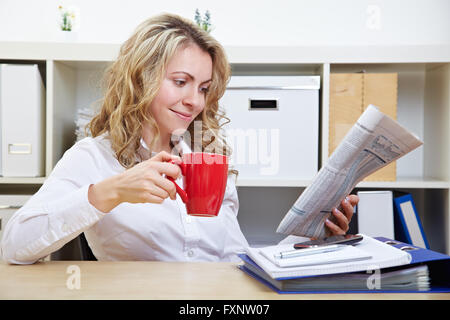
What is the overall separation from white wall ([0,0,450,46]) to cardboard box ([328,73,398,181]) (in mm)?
378

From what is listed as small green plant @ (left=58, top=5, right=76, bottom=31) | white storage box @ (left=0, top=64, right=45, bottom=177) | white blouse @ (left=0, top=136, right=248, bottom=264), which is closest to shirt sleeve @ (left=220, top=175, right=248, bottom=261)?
white blouse @ (left=0, top=136, right=248, bottom=264)

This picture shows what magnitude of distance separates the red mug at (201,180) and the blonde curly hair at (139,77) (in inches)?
18.1

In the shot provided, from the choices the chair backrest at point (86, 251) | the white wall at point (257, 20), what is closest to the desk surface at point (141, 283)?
the chair backrest at point (86, 251)

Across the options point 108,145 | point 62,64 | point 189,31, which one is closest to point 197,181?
point 108,145

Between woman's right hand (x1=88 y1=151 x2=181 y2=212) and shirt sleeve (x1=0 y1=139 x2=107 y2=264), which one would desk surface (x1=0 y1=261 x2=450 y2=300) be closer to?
shirt sleeve (x1=0 y1=139 x2=107 y2=264)

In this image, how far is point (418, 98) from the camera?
80.1 inches

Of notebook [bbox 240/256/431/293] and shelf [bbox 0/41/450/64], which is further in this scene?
shelf [bbox 0/41/450/64]

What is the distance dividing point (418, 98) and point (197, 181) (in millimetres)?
1657

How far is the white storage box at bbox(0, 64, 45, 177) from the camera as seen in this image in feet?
5.52

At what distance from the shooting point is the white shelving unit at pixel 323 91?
5.55 feet

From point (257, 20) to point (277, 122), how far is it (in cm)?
59

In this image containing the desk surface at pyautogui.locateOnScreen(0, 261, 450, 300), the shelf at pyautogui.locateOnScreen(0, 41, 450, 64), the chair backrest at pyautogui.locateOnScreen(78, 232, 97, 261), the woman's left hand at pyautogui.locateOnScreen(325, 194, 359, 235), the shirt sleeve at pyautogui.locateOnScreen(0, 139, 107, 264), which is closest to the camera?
the desk surface at pyautogui.locateOnScreen(0, 261, 450, 300)

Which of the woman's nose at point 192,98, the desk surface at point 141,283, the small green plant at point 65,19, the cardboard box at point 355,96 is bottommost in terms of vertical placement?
the desk surface at point 141,283

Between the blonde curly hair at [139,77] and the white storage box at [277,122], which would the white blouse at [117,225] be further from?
the white storage box at [277,122]
